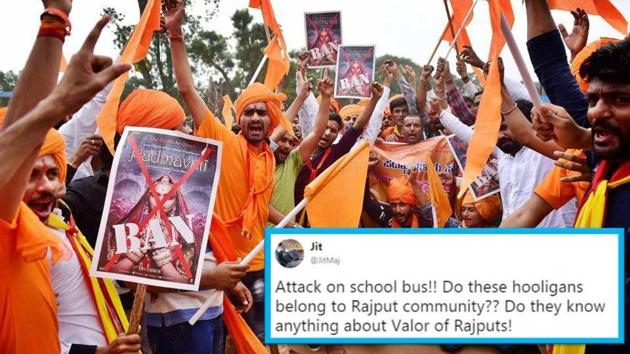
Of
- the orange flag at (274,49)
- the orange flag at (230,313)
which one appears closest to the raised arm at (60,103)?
the orange flag at (230,313)

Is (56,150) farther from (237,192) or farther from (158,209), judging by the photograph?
(237,192)

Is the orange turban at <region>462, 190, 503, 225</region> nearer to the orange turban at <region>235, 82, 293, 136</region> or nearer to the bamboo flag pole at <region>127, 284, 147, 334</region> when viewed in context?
the orange turban at <region>235, 82, 293, 136</region>

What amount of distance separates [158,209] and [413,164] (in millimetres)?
4487

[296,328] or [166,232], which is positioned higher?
[166,232]

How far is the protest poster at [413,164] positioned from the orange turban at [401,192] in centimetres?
11

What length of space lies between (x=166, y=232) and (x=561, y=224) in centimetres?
255

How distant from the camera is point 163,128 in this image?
360cm

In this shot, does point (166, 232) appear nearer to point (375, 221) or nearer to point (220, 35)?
point (375, 221)

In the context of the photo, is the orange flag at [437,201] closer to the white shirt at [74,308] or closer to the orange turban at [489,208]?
the orange turban at [489,208]

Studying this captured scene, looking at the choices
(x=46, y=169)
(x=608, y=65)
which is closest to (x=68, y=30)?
(x=46, y=169)

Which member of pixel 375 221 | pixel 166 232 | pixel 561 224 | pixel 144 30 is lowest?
pixel 375 221

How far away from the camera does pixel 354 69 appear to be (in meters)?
8.53

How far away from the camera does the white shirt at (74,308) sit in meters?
2.65

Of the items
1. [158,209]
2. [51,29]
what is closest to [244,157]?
[158,209]
